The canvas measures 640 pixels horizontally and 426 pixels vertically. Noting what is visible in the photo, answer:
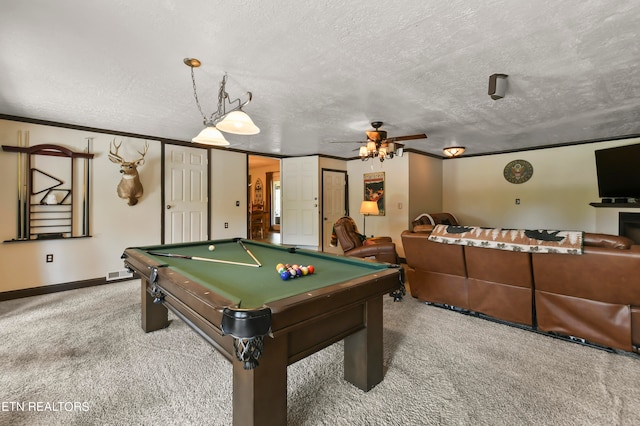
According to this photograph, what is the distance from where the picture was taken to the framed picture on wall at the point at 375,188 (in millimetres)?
6385

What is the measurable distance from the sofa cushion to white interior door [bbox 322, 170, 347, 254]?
464 cm

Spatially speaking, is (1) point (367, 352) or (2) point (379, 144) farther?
(2) point (379, 144)

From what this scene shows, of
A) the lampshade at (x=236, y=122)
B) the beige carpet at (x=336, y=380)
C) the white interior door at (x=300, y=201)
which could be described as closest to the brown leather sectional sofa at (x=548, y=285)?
the beige carpet at (x=336, y=380)

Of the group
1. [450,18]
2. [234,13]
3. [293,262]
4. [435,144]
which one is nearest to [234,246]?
[293,262]

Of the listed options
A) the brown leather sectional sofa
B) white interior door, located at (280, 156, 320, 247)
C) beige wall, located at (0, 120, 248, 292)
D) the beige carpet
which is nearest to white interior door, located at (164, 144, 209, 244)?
beige wall, located at (0, 120, 248, 292)

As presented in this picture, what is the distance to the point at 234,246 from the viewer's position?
3182 mm

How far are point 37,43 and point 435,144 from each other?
5405mm

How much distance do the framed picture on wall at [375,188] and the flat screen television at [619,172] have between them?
357 cm

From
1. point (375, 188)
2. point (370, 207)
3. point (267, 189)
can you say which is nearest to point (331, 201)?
point (375, 188)

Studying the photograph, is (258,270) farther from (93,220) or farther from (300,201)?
(300,201)

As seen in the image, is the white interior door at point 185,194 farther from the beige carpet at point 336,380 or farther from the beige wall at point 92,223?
the beige carpet at point 336,380

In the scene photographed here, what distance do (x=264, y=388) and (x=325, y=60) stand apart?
221 cm

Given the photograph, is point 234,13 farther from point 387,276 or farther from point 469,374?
point 469,374

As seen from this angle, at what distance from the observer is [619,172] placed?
14.4 ft
